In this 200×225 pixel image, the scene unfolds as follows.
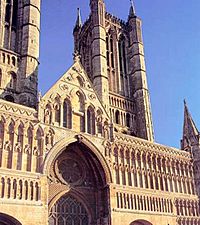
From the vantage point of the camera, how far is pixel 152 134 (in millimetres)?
37969

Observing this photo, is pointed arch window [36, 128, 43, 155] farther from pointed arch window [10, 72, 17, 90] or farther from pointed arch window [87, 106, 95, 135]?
pointed arch window [10, 72, 17, 90]

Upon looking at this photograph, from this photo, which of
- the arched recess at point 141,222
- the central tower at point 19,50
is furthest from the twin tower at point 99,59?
the arched recess at point 141,222

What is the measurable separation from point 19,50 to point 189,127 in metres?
18.1

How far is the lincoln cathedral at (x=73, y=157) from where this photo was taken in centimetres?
2108

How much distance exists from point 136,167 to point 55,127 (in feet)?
25.2

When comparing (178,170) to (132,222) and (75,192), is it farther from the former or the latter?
(75,192)

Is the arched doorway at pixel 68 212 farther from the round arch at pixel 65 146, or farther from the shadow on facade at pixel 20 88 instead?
the shadow on facade at pixel 20 88

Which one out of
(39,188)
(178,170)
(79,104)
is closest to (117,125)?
(178,170)

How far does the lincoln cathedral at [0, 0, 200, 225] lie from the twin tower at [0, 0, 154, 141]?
0.40ft

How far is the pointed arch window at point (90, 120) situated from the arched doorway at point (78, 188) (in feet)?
5.12

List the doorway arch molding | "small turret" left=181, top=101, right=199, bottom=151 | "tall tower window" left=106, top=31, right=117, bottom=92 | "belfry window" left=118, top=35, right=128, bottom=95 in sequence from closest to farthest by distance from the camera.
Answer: the doorway arch molding, "small turret" left=181, top=101, right=199, bottom=151, "tall tower window" left=106, top=31, right=117, bottom=92, "belfry window" left=118, top=35, right=128, bottom=95

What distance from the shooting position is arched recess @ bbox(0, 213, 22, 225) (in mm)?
19536

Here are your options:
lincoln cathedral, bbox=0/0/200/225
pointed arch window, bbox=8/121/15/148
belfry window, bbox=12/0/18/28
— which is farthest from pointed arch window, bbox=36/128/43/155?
belfry window, bbox=12/0/18/28

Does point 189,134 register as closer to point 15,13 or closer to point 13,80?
point 13,80
